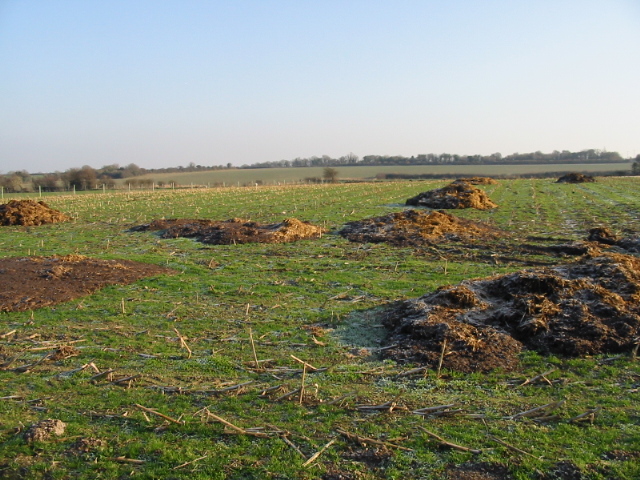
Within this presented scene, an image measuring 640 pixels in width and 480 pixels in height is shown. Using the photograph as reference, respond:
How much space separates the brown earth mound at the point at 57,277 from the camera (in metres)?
11.6

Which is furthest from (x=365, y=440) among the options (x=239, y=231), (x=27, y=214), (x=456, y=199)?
(x=27, y=214)

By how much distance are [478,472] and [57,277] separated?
1188 centimetres

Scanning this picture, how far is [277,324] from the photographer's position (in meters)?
9.85

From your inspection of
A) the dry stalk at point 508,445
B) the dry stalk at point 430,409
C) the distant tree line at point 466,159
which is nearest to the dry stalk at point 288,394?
the dry stalk at point 430,409

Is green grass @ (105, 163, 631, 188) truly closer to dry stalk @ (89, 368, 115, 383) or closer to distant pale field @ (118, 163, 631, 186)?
distant pale field @ (118, 163, 631, 186)

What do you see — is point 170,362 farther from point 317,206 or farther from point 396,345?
point 317,206

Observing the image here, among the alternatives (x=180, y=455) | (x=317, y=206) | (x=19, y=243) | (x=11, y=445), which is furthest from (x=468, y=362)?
(x=317, y=206)

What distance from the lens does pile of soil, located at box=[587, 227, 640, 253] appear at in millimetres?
16297

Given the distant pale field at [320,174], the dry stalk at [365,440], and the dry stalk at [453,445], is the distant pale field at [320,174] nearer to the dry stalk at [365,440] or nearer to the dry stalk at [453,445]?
the dry stalk at [365,440]

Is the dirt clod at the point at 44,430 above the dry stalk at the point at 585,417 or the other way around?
above

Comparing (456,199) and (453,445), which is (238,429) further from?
(456,199)

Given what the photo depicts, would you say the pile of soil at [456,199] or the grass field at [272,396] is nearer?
the grass field at [272,396]

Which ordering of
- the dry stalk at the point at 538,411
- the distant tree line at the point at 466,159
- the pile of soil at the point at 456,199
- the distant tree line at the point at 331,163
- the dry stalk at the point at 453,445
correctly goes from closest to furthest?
the dry stalk at the point at 453,445 → the dry stalk at the point at 538,411 → the pile of soil at the point at 456,199 → the distant tree line at the point at 331,163 → the distant tree line at the point at 466,159

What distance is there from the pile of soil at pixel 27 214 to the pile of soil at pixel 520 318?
25194 mm
